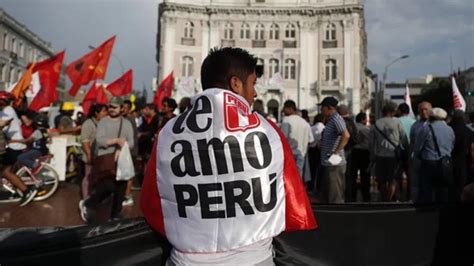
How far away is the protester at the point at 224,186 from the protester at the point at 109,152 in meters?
4.15

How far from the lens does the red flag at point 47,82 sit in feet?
37.6

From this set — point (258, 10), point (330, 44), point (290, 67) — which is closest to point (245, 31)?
point (258, 10)

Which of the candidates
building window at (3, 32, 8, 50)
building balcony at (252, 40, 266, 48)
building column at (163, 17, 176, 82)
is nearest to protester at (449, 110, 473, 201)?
building column at (163, 17, 176, 82)

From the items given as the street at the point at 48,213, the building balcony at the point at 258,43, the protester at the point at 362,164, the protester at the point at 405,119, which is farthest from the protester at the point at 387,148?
the building balcony at the point at 258,43

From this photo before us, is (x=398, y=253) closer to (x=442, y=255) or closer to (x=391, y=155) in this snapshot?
(x=442, y=255)

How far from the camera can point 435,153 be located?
5410 mm

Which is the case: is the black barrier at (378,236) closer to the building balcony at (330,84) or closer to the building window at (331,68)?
the building balcony at (330,84)

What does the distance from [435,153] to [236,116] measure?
467cm

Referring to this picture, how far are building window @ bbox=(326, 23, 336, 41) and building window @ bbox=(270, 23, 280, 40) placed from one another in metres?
4.56

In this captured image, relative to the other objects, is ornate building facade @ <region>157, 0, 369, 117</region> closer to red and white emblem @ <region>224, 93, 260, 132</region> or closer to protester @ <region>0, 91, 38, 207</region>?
protester @ <region>0, 91, 38, 207</region>

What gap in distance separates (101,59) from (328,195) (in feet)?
30.8

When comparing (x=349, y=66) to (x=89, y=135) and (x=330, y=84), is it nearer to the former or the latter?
(x=330, y=84)

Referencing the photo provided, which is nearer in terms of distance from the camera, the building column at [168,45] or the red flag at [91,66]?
the red flag at [91,66]

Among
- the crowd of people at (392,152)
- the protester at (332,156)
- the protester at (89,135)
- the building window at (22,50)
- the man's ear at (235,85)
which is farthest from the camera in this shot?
the building window at (22,50)
